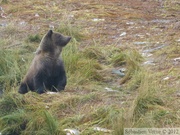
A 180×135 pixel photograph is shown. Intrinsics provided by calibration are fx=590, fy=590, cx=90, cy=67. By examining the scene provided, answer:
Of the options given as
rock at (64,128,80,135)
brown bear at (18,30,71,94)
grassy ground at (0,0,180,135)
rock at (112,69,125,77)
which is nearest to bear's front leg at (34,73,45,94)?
brown bear at (18,30,71,94)

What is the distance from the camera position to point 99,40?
11180 millimetres

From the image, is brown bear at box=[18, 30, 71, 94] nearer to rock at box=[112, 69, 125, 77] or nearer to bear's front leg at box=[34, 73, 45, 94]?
bear's front leg at box=[34, 73, 45, 94]

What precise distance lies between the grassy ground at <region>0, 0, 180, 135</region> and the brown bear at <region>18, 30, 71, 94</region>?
20cm

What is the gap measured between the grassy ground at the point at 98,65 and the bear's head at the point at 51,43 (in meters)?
0.56

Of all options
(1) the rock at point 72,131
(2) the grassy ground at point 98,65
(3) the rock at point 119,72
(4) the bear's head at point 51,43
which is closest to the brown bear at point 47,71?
(4) the bear's head at point 51,43

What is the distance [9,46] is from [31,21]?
7.70ft

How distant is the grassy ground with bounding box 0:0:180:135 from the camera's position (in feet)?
22.6

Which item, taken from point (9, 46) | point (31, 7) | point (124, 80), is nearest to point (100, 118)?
point (124, 80)

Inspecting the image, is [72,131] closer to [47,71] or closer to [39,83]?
[39,83]

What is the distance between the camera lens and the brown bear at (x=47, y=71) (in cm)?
824

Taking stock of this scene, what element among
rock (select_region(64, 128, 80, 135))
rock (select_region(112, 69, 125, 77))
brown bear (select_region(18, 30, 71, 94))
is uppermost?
brown bear (select_region(18, 30, 71, 94))

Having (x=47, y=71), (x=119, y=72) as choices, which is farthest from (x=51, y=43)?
(x=119, y=72)

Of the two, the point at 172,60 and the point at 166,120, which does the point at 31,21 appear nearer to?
the point at 172,60

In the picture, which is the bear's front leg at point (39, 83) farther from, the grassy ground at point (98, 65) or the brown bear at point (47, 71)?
the grassy ground at point (98, 65)
